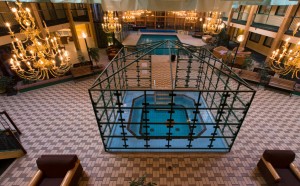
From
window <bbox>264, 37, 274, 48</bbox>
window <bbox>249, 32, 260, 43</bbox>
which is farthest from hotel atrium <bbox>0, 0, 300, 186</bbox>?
window <bbox>249, 32, 260, 43</bbox>

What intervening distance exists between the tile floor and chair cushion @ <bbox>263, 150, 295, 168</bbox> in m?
0.65

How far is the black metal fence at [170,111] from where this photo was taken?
14.5 feet

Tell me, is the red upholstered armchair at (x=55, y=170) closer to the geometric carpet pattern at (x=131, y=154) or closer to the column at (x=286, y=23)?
the geometric carpet pattern at (x=131, y=154)

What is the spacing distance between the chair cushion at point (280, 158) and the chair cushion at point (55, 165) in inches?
207

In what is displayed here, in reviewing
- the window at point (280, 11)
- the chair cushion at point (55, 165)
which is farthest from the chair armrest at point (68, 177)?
the window at point (280, 11)

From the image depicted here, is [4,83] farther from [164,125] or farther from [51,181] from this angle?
[164,125]

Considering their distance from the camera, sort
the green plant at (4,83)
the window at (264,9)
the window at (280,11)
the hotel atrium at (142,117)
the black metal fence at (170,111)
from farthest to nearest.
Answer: the window at (264,9) → the window at (280,11) → the green plant at (4,83) → the black metal fence at (170,111) → the hotel atrium at (142,117)

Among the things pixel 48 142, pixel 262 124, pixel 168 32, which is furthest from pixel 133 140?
pixel 168 32

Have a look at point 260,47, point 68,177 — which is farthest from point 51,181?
point 260,47

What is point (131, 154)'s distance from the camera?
5074mm

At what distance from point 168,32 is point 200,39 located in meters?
5.41

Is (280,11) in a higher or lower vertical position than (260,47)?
higher

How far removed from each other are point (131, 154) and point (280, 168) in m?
4.28

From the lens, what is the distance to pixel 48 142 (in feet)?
17.8
